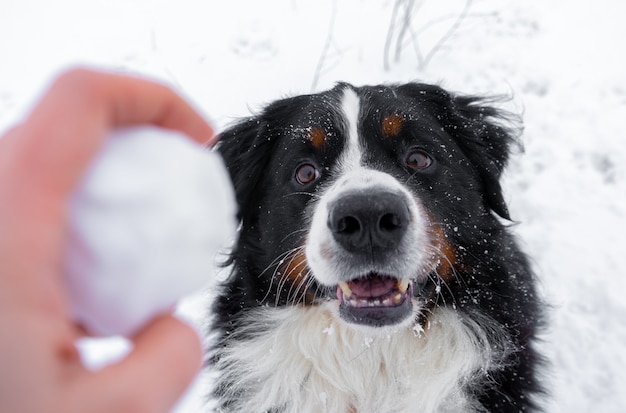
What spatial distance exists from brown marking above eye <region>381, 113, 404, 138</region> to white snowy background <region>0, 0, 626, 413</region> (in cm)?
154

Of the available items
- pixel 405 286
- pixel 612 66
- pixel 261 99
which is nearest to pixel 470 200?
pixel 405 286

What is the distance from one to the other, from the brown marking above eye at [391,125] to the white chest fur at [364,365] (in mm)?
875

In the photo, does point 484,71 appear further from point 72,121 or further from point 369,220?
point 72,121

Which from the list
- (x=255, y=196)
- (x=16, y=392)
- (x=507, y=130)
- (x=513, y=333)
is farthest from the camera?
(x=507, y=130)

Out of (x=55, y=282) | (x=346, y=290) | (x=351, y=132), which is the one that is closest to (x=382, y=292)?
(x=346, y=290)

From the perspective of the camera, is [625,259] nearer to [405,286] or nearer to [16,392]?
[405,286]

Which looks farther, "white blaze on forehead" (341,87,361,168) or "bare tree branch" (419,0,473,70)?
"bare tree branch" (419,0,473,70)

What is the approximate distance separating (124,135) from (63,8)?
7.48m

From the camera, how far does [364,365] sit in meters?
2.58

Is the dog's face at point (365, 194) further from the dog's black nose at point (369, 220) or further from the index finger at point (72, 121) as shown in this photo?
the index finger at point (72, 121)

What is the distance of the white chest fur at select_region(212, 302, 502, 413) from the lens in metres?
2.52

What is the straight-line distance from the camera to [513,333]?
267cm

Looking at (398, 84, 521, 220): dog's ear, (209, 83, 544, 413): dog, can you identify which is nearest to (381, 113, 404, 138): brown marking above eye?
(209, 83, 544, 413): dog

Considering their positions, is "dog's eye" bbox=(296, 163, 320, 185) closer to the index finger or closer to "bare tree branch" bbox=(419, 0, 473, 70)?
the index finger
